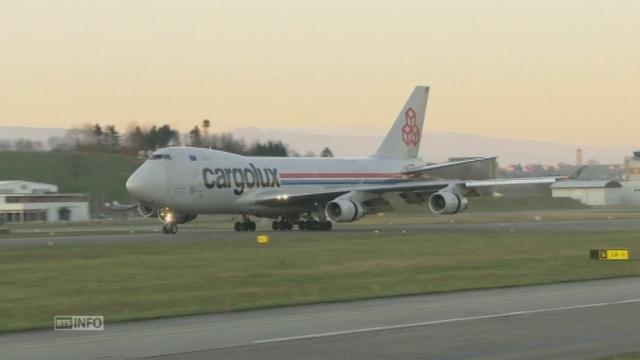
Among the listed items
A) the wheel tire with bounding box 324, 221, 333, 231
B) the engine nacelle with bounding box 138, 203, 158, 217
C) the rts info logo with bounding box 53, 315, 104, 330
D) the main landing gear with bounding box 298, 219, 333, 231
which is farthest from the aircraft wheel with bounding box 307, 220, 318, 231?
the rts info logo with bounding box 53, 315, 104, 330

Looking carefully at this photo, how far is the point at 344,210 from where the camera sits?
172 ft

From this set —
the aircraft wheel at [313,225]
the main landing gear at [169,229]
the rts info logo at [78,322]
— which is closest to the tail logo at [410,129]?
A: the aircraft wheel at [313,225]

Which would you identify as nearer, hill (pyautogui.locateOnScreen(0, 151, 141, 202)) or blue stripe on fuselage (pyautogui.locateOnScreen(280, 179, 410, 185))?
blue stripe on fuselage (pyautogui.locateOnScreen(280, 179, 410, 185))

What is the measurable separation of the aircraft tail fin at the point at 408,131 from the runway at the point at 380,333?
1673 inches

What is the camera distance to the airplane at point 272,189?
50.7 m

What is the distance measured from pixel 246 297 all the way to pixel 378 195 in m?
32.9

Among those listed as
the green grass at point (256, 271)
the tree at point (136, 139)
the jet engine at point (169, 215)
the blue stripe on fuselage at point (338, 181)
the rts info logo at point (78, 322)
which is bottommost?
the rts info logo at point (78, 322)

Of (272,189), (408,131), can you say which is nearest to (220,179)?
(272,189)

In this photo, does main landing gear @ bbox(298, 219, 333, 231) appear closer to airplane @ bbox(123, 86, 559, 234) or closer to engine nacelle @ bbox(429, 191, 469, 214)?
airplane @ bbox(123, 86, 559, 234)

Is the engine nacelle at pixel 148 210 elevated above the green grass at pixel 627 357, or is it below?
Result: above

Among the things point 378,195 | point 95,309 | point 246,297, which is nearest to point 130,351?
point 95,309

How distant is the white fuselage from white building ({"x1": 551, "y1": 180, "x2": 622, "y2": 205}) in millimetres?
91433

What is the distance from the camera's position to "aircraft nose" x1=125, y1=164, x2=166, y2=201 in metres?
50.0

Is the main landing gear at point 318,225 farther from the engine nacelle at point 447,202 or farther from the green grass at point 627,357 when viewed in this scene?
the green grass at point 627,357
